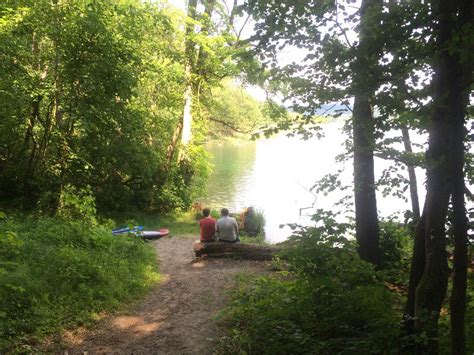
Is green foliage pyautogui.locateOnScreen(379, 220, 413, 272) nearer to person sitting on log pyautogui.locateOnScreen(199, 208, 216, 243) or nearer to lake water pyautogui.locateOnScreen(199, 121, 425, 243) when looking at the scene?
lake water pyautogui.locateOnScreen(199, 121, 425, 243)

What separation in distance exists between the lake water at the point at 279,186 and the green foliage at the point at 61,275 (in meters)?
6.14

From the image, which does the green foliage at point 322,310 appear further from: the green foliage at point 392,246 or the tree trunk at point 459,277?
the green foliage at point 392,246

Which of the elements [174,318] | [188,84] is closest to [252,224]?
[188,84]

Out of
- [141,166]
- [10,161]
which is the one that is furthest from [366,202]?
[10,161]

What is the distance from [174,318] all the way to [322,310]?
2367mm

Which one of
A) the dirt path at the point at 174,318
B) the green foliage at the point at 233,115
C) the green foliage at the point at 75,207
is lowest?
the dirt path at the point at 174,318

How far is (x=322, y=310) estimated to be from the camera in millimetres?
4707

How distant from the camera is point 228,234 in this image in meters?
9.62

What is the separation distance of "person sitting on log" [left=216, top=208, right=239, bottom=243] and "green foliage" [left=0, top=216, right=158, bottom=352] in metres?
1.78

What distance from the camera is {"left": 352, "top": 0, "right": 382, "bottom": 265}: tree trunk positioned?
414cm

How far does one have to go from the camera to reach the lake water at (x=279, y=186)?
20.2m

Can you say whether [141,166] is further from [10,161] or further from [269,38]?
[269,38]

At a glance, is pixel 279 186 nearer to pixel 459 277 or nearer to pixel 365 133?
pixel 365 133

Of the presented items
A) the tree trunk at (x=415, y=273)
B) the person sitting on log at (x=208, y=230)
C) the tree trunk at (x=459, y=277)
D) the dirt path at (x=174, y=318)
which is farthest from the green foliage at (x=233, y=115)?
the tree trunk at (x=459, y=277)
